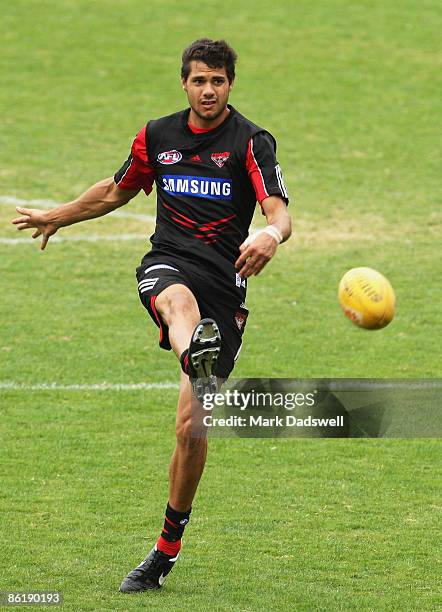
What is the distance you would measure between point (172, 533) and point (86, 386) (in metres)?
3.74

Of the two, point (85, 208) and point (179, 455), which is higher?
point (85, 208)

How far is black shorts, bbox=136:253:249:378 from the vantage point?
720 centimetres

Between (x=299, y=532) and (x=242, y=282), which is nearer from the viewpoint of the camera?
(x=242, y=282)

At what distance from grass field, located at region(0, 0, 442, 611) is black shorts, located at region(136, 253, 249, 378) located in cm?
121

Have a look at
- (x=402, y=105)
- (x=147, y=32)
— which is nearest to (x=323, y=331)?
(x=402, y=105)

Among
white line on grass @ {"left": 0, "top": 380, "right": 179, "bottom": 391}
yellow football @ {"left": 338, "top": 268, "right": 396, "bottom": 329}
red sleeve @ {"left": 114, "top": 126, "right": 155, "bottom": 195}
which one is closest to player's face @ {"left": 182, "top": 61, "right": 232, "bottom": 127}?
red sleeve @ {"left": 114, "top": 126, "right": 155, "bottom": 195}

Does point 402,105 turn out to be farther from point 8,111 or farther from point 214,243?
point 214,243

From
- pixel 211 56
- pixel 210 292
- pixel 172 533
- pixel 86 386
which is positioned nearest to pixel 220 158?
pixel 211 56

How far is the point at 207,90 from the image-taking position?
7219 millimetres

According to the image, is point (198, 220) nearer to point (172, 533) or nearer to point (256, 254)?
point (256, 254)

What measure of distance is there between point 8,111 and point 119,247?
19.9 feet

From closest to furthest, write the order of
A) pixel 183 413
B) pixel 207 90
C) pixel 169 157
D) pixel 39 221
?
1. pixel 183 413
2. pixel 207 90
3. pixel 169 157
4. pixel 39 221

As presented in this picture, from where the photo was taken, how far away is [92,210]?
7844mm

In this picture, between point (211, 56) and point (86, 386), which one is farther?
point (86, 386)
